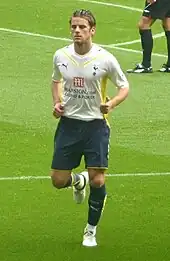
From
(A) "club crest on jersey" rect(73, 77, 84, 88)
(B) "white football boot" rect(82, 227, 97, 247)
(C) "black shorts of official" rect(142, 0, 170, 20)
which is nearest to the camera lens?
(A) "club crest on jersey" rect(73, 77, 84, 88)

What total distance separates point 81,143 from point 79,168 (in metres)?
3.05

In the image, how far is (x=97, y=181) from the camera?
9.70m

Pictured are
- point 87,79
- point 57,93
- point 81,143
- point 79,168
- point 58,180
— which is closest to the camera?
point 87,79

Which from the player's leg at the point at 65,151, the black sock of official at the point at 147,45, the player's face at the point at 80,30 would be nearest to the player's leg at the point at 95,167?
the player's leg at the point at 65,151

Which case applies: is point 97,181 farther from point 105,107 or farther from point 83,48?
point 83,48

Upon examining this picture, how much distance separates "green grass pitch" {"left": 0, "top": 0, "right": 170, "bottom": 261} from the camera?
992 cm

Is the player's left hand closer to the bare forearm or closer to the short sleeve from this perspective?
the short sleeve

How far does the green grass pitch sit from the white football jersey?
1341mm

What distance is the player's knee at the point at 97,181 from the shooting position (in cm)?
969

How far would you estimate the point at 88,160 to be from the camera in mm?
9742

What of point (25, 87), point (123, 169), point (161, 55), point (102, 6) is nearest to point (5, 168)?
point (123, 169)

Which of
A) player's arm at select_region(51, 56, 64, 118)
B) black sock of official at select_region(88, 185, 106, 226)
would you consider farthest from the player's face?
black sock of official at select_region(88, 185, 106, 226)

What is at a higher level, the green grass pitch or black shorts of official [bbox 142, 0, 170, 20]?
black shorts of official [bbox 142, 0, 170, 20]

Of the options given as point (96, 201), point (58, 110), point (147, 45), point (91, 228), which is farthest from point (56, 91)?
point (147, 45)
